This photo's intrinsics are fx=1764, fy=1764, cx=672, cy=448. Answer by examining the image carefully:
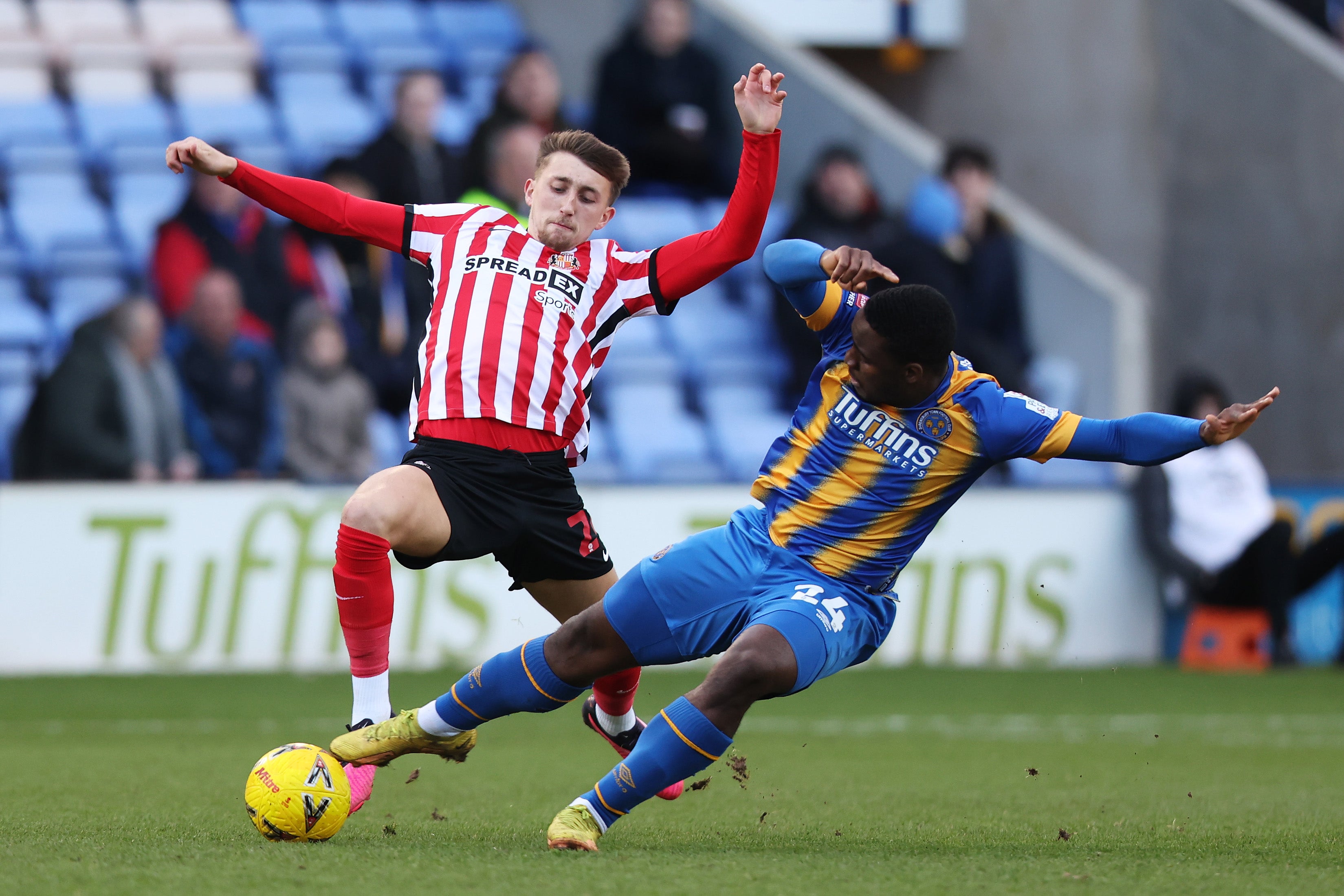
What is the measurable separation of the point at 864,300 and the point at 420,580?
6.07 metres

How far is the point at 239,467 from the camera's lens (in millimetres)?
11023

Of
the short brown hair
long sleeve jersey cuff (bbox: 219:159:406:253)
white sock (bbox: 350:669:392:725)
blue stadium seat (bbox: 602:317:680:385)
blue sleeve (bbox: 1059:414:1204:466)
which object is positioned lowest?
white sock (bbox: 350:669:392:725)

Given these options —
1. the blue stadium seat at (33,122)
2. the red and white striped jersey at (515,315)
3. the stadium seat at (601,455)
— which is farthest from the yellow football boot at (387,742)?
the blue stadium seat at (33,122)

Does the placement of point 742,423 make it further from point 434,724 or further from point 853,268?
point 853,268

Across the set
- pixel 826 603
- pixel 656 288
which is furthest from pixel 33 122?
pixel 826 603

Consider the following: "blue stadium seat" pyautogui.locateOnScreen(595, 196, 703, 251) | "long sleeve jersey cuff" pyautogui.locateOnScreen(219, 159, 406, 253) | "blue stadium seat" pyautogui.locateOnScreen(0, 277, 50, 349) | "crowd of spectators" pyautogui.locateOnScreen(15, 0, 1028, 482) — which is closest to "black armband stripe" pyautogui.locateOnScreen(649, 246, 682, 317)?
"long sleeve jersey cuff" pyautogui.locateOnScreen(219, 159, 406, 253)

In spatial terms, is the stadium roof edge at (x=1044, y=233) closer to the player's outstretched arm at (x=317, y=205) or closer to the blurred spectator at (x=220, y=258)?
the blurred spectator at (x=220, y=258)

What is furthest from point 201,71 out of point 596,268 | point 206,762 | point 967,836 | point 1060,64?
point 967,836

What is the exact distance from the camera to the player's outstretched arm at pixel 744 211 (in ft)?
16.9

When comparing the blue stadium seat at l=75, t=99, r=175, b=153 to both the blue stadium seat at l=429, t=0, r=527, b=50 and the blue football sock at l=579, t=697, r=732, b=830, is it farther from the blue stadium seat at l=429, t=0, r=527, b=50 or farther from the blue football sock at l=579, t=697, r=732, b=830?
the blue football sock at l=579, t=697, r=732, b=830

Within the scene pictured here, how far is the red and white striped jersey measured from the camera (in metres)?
5.31

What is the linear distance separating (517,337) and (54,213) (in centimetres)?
863

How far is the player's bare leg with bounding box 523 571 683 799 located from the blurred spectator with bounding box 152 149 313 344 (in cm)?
641

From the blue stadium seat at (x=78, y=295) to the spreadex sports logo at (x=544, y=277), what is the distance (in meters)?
7.26
